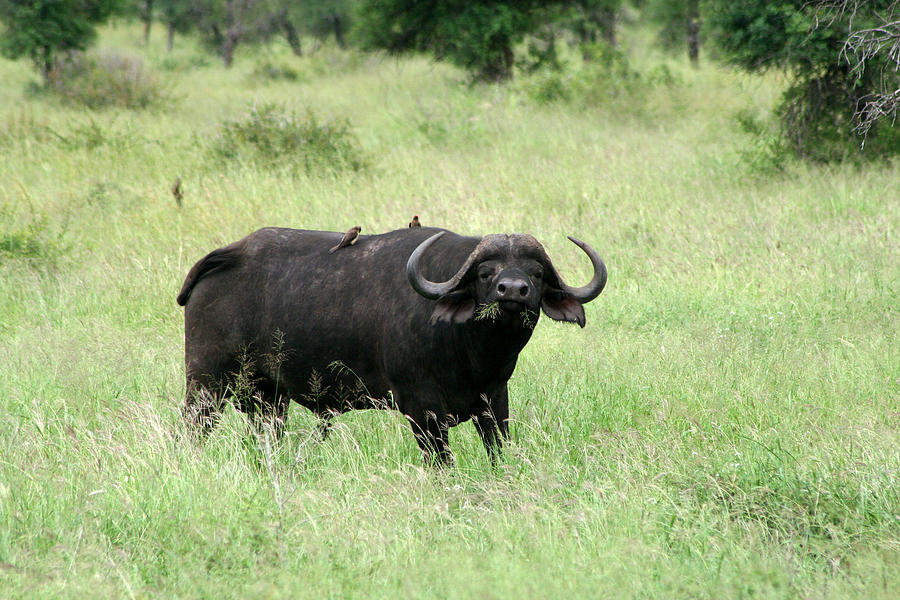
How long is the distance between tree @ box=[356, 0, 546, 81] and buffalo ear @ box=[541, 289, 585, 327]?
42.5 ft

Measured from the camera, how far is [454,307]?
458 cm

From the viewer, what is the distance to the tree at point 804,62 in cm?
1079

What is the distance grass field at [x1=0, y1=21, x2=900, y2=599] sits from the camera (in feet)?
11.9

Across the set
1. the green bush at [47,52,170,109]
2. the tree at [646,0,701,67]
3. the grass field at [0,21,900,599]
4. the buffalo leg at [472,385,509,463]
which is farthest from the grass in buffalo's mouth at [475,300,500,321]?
the tree at [646,0,701,67]

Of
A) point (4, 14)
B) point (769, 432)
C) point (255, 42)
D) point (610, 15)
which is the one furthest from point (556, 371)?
point (255, 42)

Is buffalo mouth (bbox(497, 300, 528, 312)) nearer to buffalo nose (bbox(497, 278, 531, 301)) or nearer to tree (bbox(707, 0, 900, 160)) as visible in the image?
buffalo nose (bbox(497, 278, 531, 301))

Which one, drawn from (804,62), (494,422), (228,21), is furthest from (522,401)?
(228,21)

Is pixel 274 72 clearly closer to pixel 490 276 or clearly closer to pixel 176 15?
pixel 176 15

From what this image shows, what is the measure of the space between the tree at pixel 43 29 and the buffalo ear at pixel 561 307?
1636 cm

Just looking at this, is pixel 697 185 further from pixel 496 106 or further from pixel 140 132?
pixel 140 132

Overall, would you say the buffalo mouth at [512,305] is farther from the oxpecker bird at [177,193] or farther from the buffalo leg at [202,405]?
the oxpecker bird at [177,193]

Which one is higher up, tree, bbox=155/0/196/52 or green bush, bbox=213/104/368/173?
tree, bbox=155/0/196/52

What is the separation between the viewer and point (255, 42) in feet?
119

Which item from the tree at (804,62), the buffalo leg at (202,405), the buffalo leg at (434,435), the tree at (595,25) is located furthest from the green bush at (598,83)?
the buffalo leg at (434,435)
